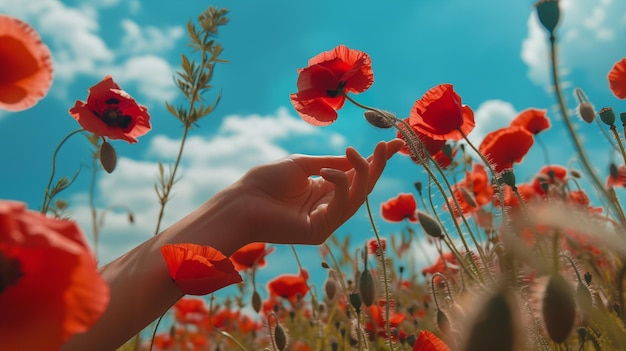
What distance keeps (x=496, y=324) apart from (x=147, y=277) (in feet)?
4.03

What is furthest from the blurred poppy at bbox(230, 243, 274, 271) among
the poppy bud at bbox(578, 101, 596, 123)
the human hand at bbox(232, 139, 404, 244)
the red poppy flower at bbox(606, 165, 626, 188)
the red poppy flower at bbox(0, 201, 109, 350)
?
the red poppy flower at bbox(0, 201, 109, 350)

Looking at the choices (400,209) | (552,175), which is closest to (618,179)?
(552,175)

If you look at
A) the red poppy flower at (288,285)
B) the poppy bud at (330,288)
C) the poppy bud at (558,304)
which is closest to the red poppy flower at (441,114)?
the poppy bud at (330,288)

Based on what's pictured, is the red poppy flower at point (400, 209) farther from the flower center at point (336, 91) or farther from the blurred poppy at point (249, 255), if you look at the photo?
the flower center at point (336, 91)

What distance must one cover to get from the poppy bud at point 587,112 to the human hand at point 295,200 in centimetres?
76

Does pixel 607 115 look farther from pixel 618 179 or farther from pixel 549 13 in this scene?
pixel 618 179

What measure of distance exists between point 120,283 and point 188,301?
112 inches

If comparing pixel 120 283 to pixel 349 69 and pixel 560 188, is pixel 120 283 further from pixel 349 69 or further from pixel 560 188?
pixel 560 188

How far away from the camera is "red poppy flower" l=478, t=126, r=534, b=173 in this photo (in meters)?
2.32

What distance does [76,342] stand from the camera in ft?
Answer: 4.87

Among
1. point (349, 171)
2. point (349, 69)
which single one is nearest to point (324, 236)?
point (349, 171)

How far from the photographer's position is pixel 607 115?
1.91m

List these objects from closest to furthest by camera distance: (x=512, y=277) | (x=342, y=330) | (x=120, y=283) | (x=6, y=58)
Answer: (x=512, y=277) → (x=6, y=58) → (x=120, y=283) → (x=342, y=330)

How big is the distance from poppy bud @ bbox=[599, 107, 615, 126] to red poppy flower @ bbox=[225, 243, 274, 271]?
5.09 ft
